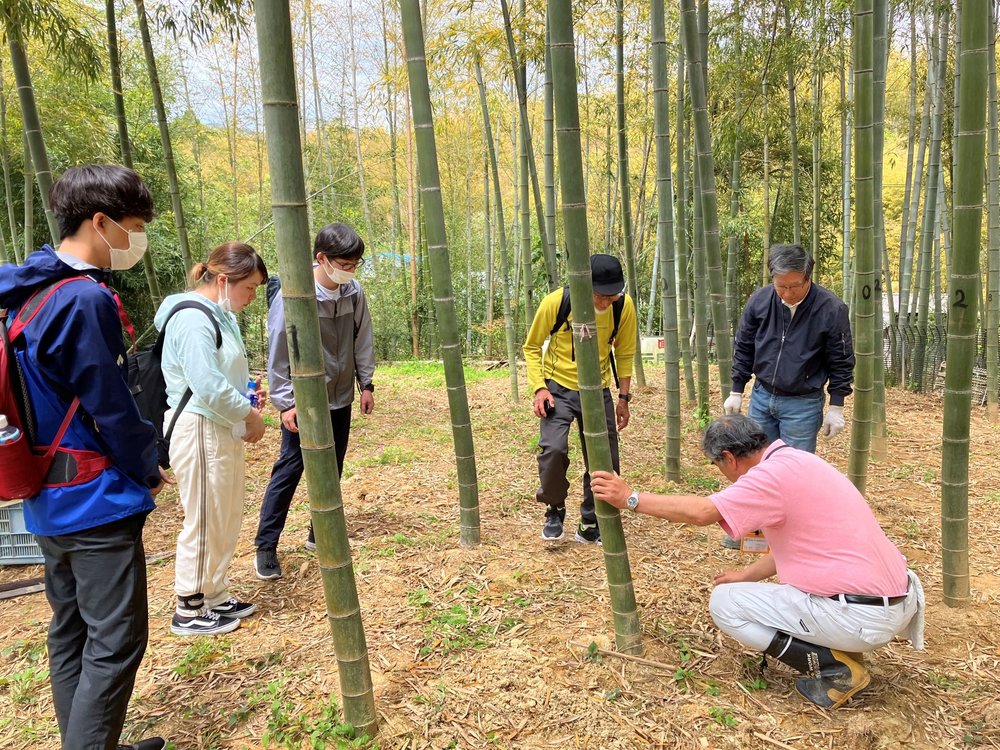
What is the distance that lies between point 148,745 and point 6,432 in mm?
1015

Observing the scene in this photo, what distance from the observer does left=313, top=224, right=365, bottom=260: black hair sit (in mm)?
2840

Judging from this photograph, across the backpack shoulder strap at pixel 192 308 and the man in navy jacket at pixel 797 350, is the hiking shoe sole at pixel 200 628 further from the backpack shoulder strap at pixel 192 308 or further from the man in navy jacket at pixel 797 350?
the man in navy jacket at pixel 797 350

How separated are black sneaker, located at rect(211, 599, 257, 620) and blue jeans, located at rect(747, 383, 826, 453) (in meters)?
2.51

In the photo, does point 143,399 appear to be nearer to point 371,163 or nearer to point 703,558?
point 703,558

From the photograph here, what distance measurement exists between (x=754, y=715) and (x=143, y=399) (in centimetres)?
238

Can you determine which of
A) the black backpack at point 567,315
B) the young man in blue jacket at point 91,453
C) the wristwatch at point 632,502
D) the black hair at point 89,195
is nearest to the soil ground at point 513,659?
the young man in blue jacket at point 91,453

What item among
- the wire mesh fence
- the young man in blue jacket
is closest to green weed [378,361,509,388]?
the wire mesh fence

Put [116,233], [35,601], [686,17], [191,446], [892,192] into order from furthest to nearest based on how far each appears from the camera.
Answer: [892,192] → [686,17] → [35,601] → [191,446] → [116,233]

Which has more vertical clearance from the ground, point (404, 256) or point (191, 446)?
point (404, 256)

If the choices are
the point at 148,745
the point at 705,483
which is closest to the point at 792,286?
the point at 705,483

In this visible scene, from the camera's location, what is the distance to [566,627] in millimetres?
2494

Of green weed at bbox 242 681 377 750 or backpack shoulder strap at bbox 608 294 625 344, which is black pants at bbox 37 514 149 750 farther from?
backpack shoulder strap at bbox 608 294 625 344

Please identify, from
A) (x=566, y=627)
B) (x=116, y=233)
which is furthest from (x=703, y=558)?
(x=116, y=233)

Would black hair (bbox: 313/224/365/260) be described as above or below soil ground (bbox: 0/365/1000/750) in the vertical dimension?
above
